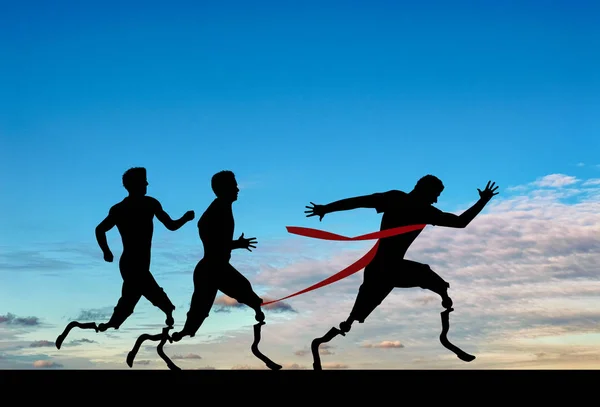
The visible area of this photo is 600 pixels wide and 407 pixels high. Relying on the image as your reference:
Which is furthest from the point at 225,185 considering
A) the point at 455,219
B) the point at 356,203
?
the point at 455,219

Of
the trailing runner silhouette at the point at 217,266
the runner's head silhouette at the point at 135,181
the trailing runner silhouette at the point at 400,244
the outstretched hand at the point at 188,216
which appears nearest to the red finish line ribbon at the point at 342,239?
the trailing runner silhouette at the point at 400,244

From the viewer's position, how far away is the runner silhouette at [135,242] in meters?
11.7

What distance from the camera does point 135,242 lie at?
11.7m

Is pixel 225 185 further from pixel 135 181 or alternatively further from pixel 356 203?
pixel 356 203

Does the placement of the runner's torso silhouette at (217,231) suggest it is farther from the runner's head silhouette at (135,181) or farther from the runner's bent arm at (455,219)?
the runner's bent arm at (455,219)

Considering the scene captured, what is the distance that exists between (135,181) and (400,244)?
409 centimetres

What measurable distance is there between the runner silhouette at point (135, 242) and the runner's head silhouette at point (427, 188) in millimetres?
3658

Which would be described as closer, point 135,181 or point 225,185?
point 225,185

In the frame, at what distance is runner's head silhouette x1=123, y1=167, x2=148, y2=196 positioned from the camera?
11734 mm
